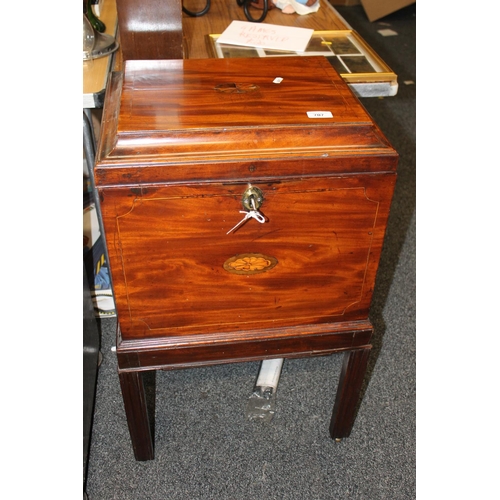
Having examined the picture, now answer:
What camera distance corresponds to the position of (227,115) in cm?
89

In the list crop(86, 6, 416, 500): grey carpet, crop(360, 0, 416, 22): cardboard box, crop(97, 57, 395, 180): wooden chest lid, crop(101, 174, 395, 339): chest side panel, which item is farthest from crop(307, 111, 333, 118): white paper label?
crop(360, 0, 416, 22): cardboard box

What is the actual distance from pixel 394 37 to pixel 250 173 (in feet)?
9.82

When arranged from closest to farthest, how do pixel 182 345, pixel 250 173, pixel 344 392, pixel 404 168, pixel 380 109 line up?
pixel 250 173, pixel 182 345, pixel 344 392, pixel 404 168, pixel 380 109

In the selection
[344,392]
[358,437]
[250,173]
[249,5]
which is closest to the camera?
[250,173]

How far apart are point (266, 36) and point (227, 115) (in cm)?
59

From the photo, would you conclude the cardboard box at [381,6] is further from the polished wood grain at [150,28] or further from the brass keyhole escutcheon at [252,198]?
the brass keyhole escutcheon at [252,198]

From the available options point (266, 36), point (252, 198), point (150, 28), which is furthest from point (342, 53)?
point (252, 198)

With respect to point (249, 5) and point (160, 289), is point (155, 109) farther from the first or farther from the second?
point (249, 5)

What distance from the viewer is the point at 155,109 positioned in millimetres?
886

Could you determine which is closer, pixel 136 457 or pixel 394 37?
pixel 136 457

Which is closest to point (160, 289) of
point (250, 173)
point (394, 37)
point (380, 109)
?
point (250, 173)

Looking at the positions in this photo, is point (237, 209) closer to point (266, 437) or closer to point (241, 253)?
point (241, 253)

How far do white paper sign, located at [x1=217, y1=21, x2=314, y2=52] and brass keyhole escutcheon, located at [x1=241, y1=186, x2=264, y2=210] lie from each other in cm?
61

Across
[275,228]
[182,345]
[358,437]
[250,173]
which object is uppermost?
[250,173]
